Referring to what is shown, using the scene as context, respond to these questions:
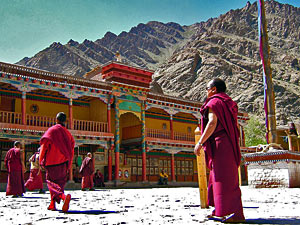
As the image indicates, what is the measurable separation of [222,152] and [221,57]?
70872mm

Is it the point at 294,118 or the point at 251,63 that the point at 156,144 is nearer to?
the point at 294,118

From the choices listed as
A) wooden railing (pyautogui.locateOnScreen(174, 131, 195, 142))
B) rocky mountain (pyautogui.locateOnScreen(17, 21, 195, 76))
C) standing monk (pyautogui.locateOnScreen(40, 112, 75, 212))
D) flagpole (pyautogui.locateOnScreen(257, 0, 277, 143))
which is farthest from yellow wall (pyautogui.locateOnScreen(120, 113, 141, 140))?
rocky mountain (pyautogui.locateOnScreen(17, 21, 195, 76))

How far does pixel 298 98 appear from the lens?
57.8 m

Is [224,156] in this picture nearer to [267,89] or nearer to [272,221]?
[272,221]

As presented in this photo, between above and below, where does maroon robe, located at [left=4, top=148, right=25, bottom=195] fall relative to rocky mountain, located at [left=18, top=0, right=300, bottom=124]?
below

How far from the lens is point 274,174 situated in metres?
10.2

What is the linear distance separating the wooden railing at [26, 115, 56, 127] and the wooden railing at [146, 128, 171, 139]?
6.49 metres

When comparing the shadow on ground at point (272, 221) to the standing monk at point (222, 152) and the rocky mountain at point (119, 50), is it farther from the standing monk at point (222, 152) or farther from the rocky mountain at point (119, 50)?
the rocky mountain at point (119, 50)

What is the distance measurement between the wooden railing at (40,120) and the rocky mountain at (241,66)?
4367 centimetres

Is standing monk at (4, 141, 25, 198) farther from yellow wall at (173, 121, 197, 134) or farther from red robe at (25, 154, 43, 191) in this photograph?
yellow wall at (173, 121, 197, 134)

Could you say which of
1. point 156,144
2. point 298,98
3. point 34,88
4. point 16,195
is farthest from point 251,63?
point 16,195

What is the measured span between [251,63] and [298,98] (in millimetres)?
12992

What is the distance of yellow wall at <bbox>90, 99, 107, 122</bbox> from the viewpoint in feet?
68.1

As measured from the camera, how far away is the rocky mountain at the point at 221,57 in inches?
2393
